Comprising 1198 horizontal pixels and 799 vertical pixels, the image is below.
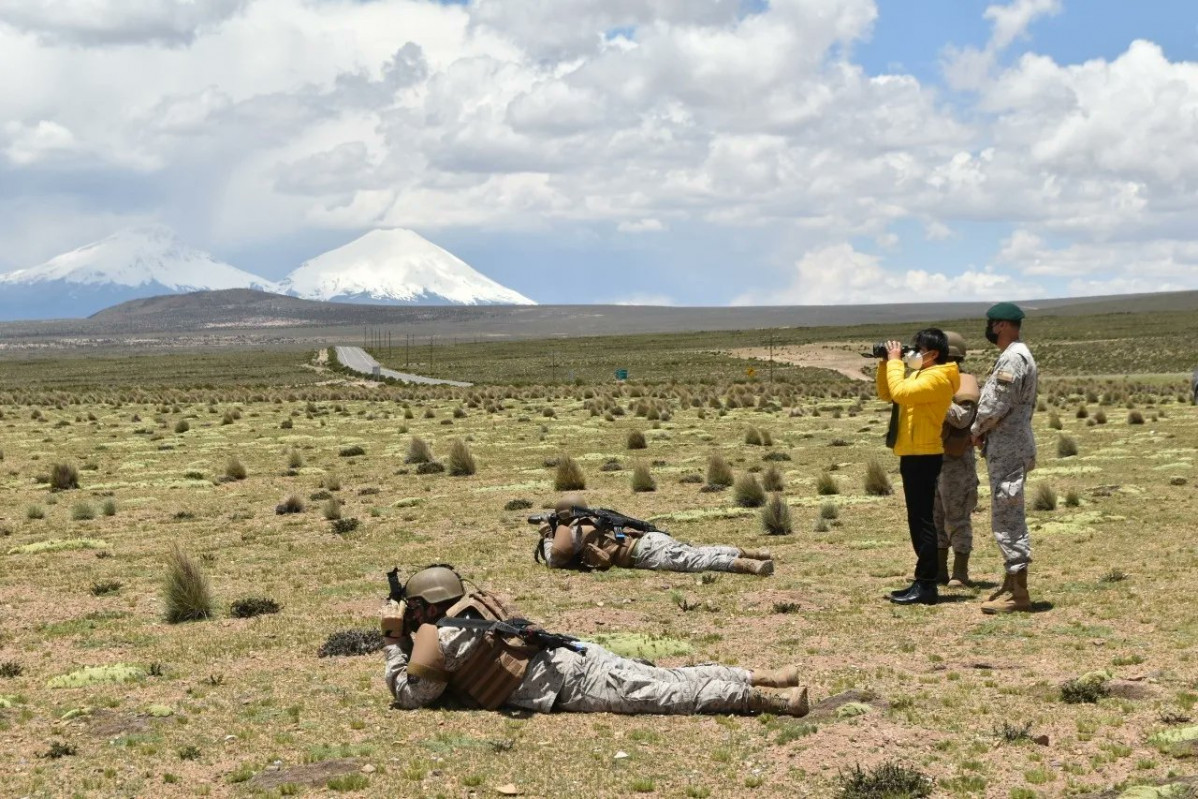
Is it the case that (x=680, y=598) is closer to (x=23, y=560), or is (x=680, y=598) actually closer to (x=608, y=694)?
(x=608, y=694)

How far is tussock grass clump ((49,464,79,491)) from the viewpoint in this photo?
2650 centimetres

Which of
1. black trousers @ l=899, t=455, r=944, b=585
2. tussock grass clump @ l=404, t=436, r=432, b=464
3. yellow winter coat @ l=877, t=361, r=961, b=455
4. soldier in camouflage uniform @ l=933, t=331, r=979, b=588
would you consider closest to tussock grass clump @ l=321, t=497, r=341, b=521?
tussock grass clump @ l=404, t=436, r=432, b=464

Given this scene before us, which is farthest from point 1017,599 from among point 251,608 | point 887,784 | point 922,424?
point 251,608

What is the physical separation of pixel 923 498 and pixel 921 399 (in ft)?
3.27

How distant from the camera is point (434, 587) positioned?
29.1 feet

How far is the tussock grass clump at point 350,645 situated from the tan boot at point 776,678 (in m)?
3.86

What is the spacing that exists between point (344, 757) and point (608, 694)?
191 centimetres

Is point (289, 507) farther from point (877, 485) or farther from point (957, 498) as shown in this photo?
point (957, 498)

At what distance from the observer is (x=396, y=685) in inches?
356

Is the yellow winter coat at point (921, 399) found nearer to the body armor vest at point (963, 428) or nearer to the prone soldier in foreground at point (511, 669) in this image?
the body armor vest at point (963, 428)

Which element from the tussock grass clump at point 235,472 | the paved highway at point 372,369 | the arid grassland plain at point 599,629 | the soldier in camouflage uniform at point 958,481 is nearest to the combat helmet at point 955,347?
the soldier in camouflage uniform at point 958,481

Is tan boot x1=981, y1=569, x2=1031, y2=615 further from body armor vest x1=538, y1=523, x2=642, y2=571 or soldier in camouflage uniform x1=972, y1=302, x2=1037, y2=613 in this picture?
body armor vest x1=538, y1=523, x2=642, y2=571

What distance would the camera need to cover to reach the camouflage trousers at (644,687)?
8586 mm

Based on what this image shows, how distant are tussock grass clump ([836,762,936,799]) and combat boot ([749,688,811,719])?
1.36 metres
